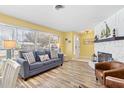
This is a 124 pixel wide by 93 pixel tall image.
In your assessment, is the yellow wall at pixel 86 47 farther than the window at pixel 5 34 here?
Yes

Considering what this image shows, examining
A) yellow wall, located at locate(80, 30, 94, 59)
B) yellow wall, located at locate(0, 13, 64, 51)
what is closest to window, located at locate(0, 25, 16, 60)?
yellow wall, located at locate(0, 13, 64, 51)

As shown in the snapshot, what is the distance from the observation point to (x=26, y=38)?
5273 mm

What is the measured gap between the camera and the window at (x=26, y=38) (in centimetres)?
423

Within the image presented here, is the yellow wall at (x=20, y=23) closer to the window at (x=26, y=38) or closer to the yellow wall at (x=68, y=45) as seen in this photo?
the window at (x=26, y=38)

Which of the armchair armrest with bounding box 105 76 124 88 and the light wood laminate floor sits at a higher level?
the armchair armrest with bounding box 105 76 124 88

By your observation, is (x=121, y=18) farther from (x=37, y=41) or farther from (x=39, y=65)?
(x=37, y=41)

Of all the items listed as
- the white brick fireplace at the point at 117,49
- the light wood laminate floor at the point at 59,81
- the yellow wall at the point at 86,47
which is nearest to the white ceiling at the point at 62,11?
the white brick fireplace at the point at 117,49

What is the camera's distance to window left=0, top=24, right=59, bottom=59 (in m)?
4.23

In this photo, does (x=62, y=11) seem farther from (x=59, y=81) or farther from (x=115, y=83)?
(x=115, y=83)

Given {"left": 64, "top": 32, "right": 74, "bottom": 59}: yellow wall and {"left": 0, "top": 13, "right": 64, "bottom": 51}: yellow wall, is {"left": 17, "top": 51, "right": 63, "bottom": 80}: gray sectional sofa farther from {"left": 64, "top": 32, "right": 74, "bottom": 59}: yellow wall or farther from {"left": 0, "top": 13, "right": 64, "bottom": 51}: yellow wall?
{"left": 64, "top": 32, "right": 74, "bottom": 59}: yellow wall

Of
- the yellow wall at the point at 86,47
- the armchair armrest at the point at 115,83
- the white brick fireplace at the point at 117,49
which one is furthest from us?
the yellow wall at the point at 86,47

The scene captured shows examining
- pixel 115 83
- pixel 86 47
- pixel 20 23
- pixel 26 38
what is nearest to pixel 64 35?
pixel 86 47

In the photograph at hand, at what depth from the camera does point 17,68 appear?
1.28 m

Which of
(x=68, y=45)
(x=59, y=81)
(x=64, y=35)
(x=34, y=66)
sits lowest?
(x=59, y=81)
